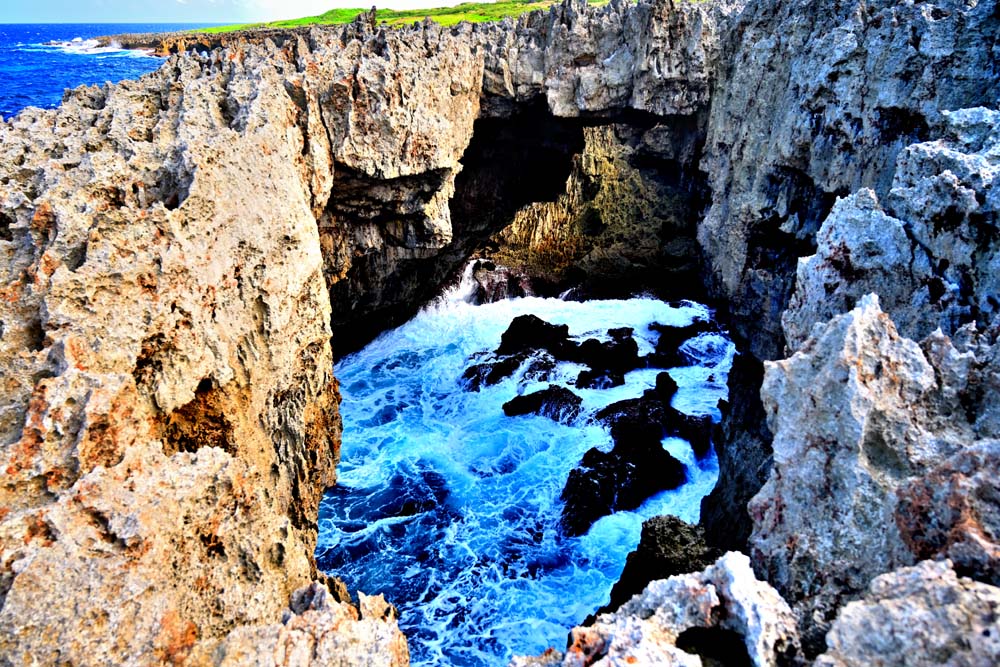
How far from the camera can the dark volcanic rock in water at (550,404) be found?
24.1 m

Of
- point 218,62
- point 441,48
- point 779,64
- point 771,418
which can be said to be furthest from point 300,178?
point 779,64

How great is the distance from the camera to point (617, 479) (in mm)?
20141

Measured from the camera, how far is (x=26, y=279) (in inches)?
340

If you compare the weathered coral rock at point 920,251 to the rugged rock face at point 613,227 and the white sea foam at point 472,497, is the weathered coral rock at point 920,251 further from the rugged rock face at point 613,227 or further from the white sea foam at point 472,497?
the rugged rock face at point 613,227

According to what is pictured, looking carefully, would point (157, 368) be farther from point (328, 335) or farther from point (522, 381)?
point (522, 381)

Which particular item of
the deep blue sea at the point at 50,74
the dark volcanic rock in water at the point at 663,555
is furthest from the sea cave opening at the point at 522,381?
the deep blue sea at the point at 50,74

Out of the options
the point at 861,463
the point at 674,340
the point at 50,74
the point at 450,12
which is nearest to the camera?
the point at 861,463

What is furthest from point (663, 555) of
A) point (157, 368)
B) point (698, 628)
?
point (157, 368)

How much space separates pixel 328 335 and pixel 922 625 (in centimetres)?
1237

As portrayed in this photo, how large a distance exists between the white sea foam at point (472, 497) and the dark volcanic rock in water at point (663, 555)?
3.40m

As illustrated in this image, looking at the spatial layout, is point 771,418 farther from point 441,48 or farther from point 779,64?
point 441,48

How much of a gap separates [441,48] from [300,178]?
8.55m

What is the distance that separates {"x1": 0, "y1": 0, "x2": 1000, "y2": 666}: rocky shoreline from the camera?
562cm

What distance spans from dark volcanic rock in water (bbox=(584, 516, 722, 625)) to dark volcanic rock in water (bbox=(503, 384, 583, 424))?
1040 centimetres
